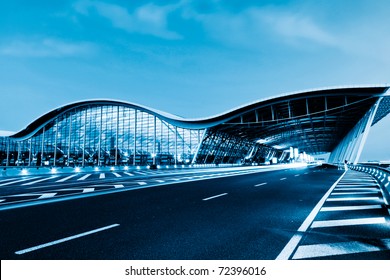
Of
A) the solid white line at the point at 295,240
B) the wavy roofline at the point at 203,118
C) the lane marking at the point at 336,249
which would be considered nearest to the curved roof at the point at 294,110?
the wavy roofline at the point at 203,118

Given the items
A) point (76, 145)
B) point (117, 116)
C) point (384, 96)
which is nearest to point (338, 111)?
point (384, 96)

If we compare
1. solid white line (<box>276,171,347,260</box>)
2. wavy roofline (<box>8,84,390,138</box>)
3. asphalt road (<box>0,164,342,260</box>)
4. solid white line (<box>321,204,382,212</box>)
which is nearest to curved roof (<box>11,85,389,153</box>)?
wavy roofline (<box>8,84,390,138</box>)

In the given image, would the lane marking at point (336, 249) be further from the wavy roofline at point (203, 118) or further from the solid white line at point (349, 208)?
the wavy roofline at point (203, 118)

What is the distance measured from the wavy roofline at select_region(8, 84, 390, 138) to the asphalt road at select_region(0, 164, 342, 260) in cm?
3967

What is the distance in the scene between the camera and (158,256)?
164 inches

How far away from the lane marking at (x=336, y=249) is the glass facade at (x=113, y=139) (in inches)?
2174

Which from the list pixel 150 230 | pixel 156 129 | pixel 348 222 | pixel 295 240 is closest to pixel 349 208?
pixel 348 222

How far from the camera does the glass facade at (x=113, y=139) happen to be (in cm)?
6122

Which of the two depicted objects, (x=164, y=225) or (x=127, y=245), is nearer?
(x=127, y=245)

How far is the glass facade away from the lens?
Result: 201 ft

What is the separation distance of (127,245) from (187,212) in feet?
10.4

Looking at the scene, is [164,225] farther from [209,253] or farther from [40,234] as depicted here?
[40,234]

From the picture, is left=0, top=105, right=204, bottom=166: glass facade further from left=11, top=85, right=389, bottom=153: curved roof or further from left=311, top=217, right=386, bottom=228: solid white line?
left=311, top=217, right=386, bottom=228: solid white line

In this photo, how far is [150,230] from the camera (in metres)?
5.74
